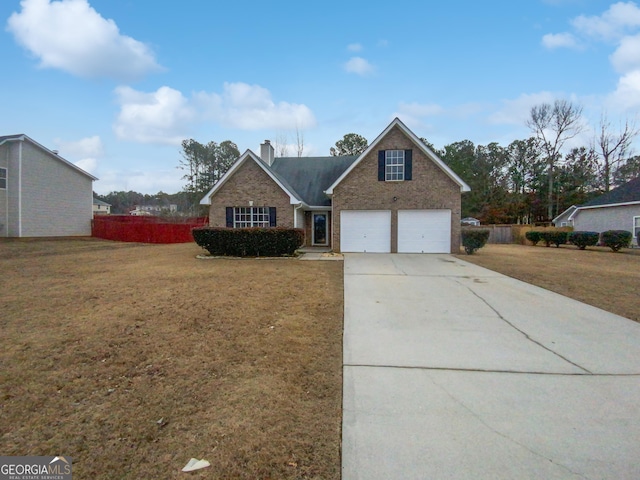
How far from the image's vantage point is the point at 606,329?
5215 mm

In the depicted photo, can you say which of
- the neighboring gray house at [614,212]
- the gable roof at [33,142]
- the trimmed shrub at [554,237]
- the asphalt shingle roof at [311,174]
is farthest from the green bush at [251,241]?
the neighboring gray house at [614,212]

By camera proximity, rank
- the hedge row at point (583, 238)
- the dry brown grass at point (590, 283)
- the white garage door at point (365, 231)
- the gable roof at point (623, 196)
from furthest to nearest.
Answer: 1. the gable roof at point (623, 196)
2. the hedge row at point (583, 238)
3. the white garage door at point (365, 231)
4. the dry brown grass at point (590, 283)

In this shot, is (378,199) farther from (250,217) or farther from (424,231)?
(250,217)

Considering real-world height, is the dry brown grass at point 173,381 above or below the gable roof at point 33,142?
below

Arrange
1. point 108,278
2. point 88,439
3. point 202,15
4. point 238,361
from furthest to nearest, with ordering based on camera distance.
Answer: point 202,15, point 108,278, point 238,361, point 88,439

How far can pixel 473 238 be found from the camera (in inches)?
604

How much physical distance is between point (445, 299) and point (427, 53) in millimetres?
10691

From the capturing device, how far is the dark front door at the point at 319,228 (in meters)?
19.6

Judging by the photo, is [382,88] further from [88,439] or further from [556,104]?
[556,104]

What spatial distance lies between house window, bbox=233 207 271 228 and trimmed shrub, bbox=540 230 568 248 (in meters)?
20.5

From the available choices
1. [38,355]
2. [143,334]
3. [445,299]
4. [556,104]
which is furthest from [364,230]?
[556,104]

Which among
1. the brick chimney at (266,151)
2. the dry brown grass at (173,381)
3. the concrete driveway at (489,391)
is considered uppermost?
the brick chimney at (266,151)

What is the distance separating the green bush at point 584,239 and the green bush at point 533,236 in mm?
3072

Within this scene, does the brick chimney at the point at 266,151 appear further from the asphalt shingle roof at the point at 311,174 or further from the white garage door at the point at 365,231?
the white garage door at the point at 365,231
